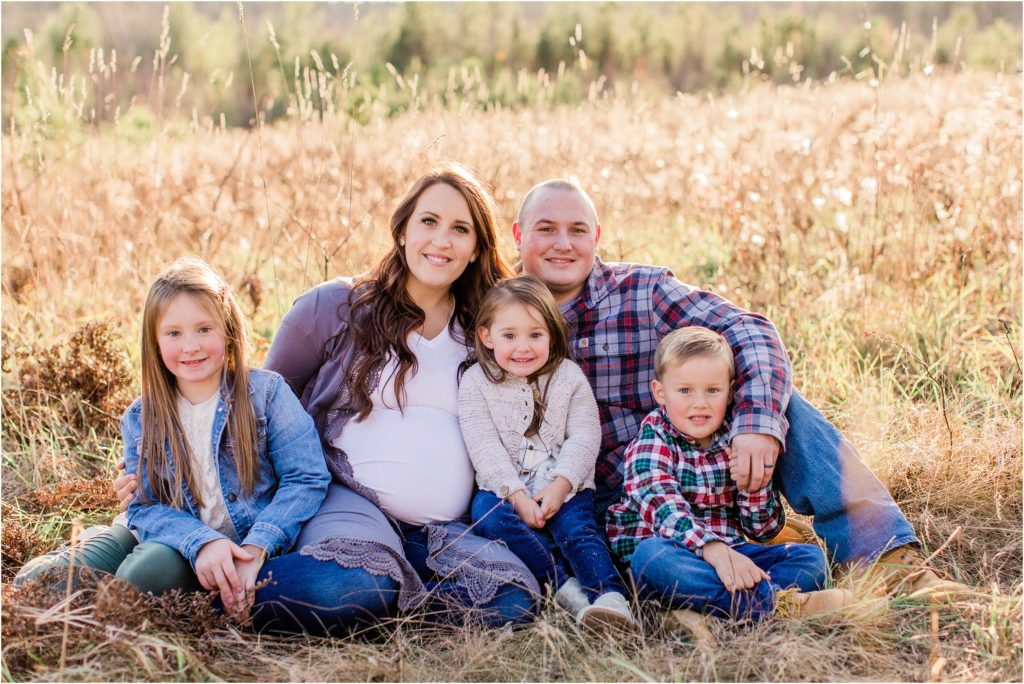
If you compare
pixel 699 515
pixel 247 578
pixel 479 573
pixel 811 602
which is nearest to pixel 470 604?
pixel 479 573

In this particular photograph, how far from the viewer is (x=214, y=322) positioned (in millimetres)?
2857

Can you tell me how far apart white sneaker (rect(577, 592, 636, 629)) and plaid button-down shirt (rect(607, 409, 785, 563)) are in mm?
274

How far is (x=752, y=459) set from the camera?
9.32ft

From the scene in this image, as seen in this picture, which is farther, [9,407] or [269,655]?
[9,407]

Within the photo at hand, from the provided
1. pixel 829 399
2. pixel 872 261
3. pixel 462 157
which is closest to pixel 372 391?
pixel 829 399

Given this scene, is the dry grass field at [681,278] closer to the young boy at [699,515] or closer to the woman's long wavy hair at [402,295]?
the young boy at [699,515]

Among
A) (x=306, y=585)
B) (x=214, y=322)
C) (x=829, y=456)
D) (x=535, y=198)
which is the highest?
(x=535, y=198)

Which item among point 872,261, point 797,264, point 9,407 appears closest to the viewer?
point 9,407

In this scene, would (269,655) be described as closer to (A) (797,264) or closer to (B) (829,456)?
(B) (829,456)

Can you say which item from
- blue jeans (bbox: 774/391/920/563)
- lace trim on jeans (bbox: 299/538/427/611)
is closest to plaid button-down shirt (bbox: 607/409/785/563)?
blue jeans (bbox: 774/391/920/563)

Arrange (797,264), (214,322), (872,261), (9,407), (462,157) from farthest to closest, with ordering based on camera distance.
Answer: (462,157) < (797,264) < (872,261) < (9,407) < (214,322)

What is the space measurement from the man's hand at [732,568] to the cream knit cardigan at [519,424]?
0.51 meters

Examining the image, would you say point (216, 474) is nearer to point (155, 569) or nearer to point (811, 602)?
point (155, 569)

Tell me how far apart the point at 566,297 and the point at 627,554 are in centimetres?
97
